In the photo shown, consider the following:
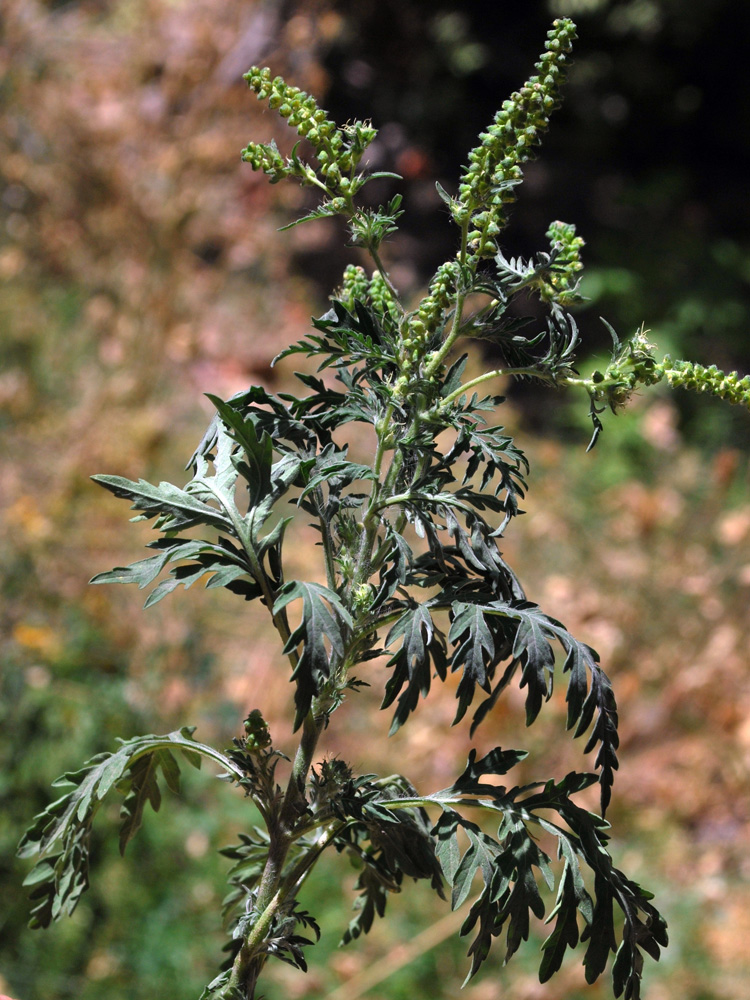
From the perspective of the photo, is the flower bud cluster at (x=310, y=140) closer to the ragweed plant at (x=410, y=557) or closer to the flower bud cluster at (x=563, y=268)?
the ragweed plant at (x=410, y=557)

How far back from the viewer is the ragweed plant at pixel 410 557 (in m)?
0.91

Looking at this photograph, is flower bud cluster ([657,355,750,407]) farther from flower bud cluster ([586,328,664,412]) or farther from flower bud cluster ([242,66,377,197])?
flower bud cluster ([242,66,377,197])

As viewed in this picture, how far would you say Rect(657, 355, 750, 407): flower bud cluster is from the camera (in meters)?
0.89

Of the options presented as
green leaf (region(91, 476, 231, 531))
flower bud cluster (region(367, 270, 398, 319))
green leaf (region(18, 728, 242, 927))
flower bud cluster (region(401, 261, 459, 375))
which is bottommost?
green leaf (region(18, 728, 242, 927))

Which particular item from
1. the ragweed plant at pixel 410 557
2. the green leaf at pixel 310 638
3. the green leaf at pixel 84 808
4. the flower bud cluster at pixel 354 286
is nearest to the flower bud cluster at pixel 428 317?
the ragweed plant at pixel 410 557

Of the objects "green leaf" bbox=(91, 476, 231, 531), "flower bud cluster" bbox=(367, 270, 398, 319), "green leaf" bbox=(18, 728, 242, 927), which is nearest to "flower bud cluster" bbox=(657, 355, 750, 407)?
"flower bud cluster" bbox=(367, 270, 398, 319)

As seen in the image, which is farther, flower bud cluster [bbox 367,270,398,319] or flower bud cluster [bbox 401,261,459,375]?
flower bud cluster [bbox 367,270,398,319]

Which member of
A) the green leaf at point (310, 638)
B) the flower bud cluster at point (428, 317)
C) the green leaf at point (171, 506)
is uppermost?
the flower bud cluster at point (428, 317)

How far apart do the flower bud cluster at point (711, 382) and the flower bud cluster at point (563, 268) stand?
4.9 inches

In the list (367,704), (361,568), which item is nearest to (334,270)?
(367,704)

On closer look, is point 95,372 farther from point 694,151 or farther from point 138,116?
point 694,151

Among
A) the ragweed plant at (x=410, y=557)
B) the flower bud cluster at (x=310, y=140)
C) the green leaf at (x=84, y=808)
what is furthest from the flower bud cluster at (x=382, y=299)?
the green leaf at (x=84, y=808)

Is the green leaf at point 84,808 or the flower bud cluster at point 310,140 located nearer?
the flower bud cluster at point 310,140

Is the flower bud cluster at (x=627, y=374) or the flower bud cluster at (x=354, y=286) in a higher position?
the flower bud cluster at (x=354, y=286)
